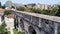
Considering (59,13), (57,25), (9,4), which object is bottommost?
(9,4)

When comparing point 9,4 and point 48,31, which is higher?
point 48,31

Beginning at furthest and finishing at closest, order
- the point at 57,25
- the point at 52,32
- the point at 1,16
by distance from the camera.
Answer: the point at 1,16
the point at 52,32
the point at 57,25

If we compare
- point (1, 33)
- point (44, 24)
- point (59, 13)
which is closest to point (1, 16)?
point (1, 33)

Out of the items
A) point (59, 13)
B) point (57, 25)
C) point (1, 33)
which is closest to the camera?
point (57, 25)

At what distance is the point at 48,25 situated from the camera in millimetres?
4930

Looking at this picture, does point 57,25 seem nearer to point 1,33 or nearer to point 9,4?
point 1,33

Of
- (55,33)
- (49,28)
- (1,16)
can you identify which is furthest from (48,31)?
(1,16)

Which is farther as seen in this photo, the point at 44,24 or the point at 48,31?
the point at 44,24

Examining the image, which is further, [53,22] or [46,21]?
[46,21]

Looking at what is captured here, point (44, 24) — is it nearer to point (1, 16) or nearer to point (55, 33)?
point (55, 33)

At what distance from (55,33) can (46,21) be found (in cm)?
83

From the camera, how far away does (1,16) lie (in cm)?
3123

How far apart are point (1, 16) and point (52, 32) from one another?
88.5 ft

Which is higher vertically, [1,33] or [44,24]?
[44,24]
